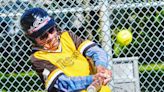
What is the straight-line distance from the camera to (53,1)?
5578 mm

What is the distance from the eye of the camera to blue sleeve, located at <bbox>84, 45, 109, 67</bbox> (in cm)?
376

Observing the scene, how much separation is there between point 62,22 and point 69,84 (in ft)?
6.45

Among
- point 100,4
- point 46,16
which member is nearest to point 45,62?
point 46,16

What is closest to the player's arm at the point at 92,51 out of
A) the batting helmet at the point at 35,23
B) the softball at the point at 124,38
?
the batting helmet at the point at 35,23

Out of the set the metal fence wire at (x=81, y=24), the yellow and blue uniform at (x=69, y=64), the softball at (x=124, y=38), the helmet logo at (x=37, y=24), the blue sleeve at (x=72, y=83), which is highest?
the metal fence wire at (x=81, y=24)

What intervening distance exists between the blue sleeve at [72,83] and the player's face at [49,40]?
0.25 metres

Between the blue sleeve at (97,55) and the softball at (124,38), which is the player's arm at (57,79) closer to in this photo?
the blue sleeve at (97,55)

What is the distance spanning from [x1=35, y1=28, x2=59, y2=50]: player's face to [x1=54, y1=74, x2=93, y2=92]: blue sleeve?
246 mm

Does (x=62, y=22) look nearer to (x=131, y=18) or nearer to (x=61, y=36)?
(x=131, y=18)

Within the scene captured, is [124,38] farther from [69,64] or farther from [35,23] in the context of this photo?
[35,23]

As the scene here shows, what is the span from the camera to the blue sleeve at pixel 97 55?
3.76m

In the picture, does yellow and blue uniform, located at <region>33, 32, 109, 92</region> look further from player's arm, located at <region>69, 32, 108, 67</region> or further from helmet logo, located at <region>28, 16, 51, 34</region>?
helmet logo, located at <region>28, 16, 51, 34</region>

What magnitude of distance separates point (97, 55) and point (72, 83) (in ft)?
1.02

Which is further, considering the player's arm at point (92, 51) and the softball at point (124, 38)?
the softball at point (124, 38)
